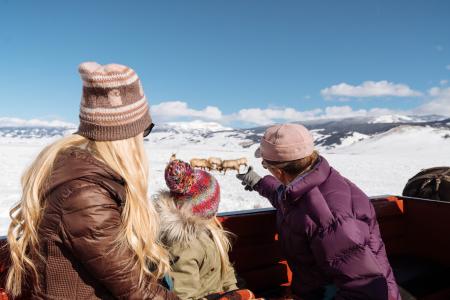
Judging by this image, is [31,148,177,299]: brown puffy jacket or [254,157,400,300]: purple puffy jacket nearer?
[31,148,177,299]: brown puffy jacket

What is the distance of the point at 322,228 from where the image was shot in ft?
6.98

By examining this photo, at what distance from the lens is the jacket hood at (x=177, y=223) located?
8.11 feet

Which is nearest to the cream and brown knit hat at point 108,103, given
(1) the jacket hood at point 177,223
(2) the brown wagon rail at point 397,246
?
(1) the jacket hood at point 177,223

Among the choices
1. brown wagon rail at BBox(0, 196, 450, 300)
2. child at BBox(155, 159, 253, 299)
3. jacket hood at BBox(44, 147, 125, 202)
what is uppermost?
jacket hood at BBox(44, 147, 125, 202)

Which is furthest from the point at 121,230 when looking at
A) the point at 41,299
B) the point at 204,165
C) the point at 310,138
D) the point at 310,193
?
the point at 204,165

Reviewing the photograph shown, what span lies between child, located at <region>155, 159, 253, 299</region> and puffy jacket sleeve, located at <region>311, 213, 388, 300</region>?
1.91ft

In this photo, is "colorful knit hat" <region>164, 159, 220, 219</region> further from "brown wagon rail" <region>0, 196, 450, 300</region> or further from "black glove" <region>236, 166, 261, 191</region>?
"black glove" <region>236, 166, 261, 191</region>

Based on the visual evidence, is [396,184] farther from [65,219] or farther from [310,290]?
[65,219]

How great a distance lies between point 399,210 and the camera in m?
3.94

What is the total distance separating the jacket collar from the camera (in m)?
2.30

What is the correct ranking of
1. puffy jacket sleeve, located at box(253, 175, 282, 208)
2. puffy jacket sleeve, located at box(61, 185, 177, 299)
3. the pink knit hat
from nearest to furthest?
1. puffy jacket sleeve, located at box(61, 185, 177, 299)
2. the pink knit hat
3. puffy jacket sleeve, located at box(253, 175, 282, 208)

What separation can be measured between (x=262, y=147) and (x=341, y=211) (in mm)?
660

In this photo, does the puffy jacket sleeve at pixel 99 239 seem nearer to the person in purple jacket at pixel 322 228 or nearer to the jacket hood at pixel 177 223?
the jacket hood at pixel 177 223

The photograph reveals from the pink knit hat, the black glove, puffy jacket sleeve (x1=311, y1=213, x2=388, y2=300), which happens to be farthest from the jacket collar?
the black glove
